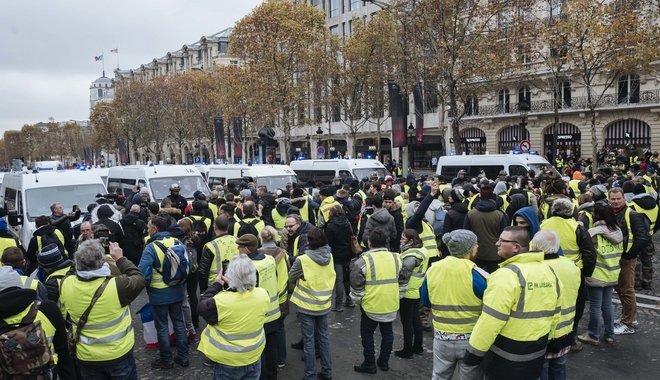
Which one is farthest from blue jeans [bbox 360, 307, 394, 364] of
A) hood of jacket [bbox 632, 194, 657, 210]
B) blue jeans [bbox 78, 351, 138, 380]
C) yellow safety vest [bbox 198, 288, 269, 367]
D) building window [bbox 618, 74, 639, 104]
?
building window [bbox 618, 74, 639, 104]

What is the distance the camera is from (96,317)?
13.8 feet

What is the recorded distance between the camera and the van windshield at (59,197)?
11.4 m

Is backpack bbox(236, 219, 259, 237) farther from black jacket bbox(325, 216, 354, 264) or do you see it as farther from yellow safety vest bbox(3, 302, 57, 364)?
yellow safety vest bbox(3, 302, 57, 364)

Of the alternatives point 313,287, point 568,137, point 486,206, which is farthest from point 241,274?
point 568,137

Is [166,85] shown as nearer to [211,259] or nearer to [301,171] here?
[301,171]

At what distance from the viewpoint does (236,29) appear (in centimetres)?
3341

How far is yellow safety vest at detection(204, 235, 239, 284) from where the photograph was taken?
625cm

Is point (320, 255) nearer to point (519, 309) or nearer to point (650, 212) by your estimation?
point (519, 309)

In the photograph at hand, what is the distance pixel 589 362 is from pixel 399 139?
1991 centimetres

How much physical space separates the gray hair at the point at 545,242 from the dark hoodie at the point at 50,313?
392 centimetres

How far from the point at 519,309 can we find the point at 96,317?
11.3ft

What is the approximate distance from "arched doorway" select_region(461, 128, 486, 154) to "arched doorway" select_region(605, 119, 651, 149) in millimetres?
9130

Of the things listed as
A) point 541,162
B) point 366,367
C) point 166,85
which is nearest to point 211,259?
point 366,367

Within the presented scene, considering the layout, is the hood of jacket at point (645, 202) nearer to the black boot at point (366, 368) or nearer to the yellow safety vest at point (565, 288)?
the yellow safety vest at point (565, 288)
